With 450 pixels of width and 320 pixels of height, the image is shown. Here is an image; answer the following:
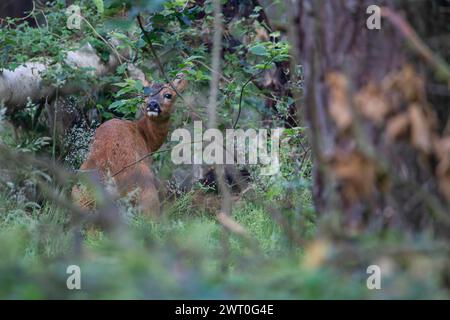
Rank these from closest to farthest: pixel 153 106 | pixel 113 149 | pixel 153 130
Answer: pixel 113 149, pixel 153 106, pixel 153 130

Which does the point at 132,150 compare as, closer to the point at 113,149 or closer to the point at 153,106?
the point at 113,149

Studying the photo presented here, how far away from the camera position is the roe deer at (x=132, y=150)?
8094 millimetres

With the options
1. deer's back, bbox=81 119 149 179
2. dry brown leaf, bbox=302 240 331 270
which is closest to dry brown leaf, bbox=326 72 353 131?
dry brown leaf, bbox=302 240 331 270

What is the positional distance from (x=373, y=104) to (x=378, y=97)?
54 mm

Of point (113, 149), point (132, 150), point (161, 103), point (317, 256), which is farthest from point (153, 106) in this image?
point (317, 256)

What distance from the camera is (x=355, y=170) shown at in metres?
2.70

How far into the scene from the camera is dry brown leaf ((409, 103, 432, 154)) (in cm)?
265

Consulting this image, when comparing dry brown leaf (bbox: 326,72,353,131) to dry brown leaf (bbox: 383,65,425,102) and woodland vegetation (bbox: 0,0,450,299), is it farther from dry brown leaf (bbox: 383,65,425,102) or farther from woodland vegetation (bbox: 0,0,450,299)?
dry brown leaf (bbox: 383,65,425,102)

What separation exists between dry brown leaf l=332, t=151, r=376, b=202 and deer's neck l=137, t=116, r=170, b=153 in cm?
713

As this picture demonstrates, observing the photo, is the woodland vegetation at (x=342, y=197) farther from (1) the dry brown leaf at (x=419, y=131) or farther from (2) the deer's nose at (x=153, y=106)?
(2) the deer's nose at (x=153, y=106)
